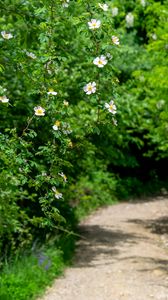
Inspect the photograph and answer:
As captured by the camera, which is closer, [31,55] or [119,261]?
[31,55]

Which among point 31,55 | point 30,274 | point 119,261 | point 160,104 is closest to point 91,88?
point 31,55

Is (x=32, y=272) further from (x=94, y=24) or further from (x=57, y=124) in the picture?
(x=94, y=24)

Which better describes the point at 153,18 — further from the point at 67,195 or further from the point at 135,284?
the point at 135,284

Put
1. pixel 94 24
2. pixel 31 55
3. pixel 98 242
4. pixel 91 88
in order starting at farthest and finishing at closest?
1. pixel 98 242
2. pixel 31 55
3. pixel 91 88
4. pixel 94 24

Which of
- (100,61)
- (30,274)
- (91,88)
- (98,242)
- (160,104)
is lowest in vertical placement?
(30,274)

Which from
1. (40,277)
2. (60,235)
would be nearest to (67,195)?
(60,235)

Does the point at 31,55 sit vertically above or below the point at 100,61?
above

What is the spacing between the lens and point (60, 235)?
404 inches

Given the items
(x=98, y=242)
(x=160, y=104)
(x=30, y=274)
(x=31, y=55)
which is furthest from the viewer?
(x=160, y=104)

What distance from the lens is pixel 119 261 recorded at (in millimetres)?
9367

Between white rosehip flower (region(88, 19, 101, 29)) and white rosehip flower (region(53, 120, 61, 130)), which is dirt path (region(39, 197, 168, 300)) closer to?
white rosehip flower (region(53, 120, 61, 130))

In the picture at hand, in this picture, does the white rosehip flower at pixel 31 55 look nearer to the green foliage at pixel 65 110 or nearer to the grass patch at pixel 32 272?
the green foliage at pixel 65 110

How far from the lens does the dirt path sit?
7.36 metres

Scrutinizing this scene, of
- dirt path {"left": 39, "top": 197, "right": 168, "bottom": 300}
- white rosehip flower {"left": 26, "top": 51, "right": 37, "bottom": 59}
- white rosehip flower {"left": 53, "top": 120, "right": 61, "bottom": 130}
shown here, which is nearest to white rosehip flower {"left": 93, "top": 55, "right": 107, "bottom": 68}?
white rosehip flower {"left": 53, "top": 120, "right": 61, "bottom": 130}
